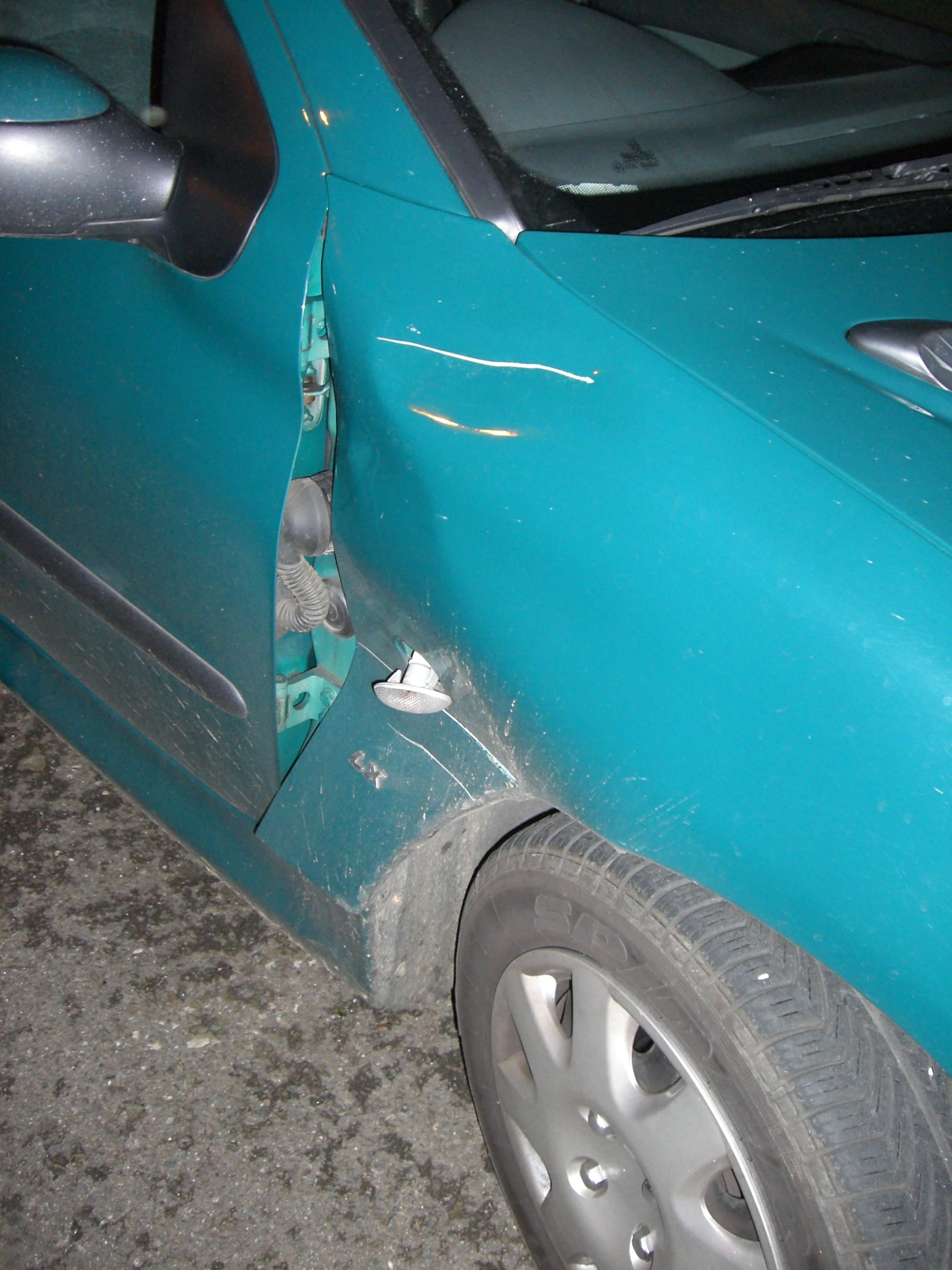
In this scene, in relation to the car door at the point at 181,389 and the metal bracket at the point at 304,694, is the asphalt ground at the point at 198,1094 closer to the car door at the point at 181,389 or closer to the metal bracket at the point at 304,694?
the car door at the point at 181,389

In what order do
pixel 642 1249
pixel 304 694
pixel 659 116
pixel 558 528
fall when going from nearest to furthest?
pixel 558 528
pixel 642 1249
pixel 659 116
pixel 304 694

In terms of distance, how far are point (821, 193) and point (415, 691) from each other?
2.41 ft

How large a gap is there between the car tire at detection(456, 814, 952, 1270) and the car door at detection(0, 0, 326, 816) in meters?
0.43

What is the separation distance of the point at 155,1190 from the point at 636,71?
5.31ft

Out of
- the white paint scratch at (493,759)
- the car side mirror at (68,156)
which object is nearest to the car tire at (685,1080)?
the white paint scratch at (493,759)

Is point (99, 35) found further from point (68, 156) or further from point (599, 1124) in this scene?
point (599, 1124)

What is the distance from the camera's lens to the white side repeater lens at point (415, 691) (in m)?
1.07

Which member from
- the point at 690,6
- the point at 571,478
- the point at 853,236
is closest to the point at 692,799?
the point at 571,478

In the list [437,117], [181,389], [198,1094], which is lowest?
[198,1094]

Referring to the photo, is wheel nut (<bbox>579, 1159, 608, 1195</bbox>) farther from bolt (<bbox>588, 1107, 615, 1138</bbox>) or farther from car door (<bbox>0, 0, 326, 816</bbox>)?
car door (<bbox>0, 0, 326, 816</bbox>)

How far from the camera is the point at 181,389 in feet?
3.86

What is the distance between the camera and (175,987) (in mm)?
1723

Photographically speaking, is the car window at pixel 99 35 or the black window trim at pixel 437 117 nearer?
the black window trim at pixel 437 117

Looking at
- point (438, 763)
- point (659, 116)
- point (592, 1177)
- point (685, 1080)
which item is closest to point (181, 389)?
point (438, 763)
